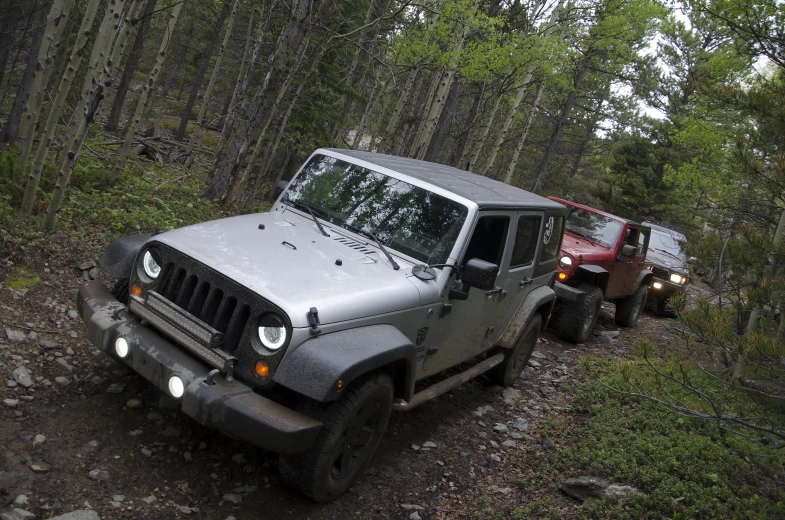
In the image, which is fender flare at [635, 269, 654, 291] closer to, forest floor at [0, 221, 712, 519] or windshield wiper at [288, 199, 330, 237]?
forest floor at [0, 221, 712, 519]

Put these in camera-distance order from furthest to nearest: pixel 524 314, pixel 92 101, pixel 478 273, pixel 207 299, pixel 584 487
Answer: pixel 92 101
pixel 524 314
pixel 584 487
pixel 478 273
pixel 207 299

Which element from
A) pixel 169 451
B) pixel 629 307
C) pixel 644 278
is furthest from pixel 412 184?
pixel 644 278

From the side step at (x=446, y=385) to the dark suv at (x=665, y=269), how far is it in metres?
7.65

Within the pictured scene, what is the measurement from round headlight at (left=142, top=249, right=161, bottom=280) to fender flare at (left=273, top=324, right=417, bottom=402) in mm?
1241

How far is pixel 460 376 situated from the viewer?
5.02 metres

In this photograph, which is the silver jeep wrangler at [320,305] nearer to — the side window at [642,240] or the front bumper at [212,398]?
the front bumper at [212,398]

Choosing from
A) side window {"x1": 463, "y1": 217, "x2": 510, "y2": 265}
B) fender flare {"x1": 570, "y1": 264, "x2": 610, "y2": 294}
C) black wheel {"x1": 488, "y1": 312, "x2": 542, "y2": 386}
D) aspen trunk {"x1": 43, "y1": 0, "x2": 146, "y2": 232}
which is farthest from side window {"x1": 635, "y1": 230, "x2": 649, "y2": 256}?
aspen trunk {"x1": 43, "y1": 0, "x2": 146, "y2": 232}

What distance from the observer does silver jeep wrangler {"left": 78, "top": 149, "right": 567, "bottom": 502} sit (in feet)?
10.1

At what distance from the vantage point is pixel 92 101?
6.08 meters

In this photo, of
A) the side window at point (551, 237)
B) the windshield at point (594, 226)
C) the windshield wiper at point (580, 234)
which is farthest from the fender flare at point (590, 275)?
the side window at point (551, 237)

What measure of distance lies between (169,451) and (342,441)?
1200 millimetres

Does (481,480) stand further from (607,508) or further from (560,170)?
(560,170)

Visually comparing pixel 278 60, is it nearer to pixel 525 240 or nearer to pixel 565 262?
pixel 565 262

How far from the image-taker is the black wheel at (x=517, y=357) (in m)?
6.05
